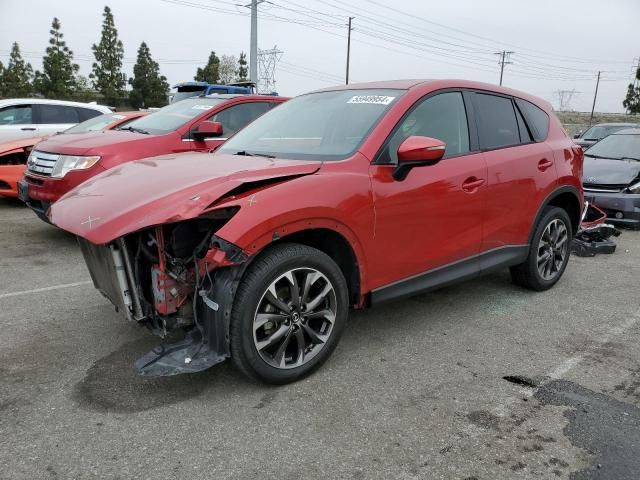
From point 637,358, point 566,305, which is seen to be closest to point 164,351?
point 637,358

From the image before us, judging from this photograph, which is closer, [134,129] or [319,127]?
[319,127]

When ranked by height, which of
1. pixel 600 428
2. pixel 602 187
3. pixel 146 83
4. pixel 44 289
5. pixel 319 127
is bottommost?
pixel 44 289

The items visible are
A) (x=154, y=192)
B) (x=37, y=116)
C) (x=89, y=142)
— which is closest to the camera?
(x=154, y=192)

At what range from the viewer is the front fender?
268 centimetres

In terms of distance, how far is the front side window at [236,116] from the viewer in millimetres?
6906

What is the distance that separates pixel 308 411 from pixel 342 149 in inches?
61.7

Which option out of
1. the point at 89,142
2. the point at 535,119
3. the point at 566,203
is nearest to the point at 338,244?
the point at 535,119

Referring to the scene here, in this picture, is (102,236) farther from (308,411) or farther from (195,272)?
(308,411)

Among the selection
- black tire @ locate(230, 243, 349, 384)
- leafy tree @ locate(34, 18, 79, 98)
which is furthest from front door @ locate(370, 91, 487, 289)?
leafy tree @ locate(34, 18, 79, 98)

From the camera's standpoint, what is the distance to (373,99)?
368 cm

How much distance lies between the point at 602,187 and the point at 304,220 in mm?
6373

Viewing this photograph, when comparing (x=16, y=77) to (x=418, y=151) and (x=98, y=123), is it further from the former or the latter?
(x=418, y=151)

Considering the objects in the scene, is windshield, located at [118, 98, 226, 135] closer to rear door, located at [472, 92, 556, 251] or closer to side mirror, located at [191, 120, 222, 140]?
side mirror, located at [191, 120, 222, 140]

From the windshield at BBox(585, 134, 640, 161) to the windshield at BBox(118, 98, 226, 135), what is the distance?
245 inches
